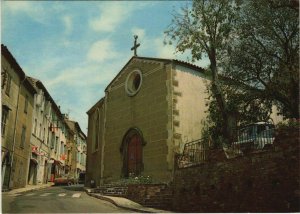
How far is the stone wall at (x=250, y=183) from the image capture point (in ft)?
34.8

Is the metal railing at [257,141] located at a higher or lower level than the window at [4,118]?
lower

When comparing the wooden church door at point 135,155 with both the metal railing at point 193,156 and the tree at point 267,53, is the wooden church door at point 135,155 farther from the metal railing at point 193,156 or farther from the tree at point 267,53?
the tree at point 267,53

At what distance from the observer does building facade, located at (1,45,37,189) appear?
916 inches

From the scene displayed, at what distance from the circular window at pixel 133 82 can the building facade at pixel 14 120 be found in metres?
7.82

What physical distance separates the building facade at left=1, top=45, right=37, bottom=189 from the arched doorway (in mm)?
7844

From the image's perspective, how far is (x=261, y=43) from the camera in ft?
57.9

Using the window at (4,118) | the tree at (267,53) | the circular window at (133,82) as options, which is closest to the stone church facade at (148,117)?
the circular window at (133,82)

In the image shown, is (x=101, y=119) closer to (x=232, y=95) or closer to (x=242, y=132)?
(x=232, y=95)

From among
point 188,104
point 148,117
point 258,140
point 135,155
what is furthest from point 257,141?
point 135,155

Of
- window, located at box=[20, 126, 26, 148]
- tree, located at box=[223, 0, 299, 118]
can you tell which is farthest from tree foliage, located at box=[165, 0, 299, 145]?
window, located at box=[20, 126, 26, 148]

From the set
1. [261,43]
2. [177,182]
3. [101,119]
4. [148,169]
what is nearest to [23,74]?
[101,119]

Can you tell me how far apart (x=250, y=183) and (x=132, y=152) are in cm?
1206

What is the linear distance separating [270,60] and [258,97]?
203 cm

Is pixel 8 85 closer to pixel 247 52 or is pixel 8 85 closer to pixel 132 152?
pixel 132 152
